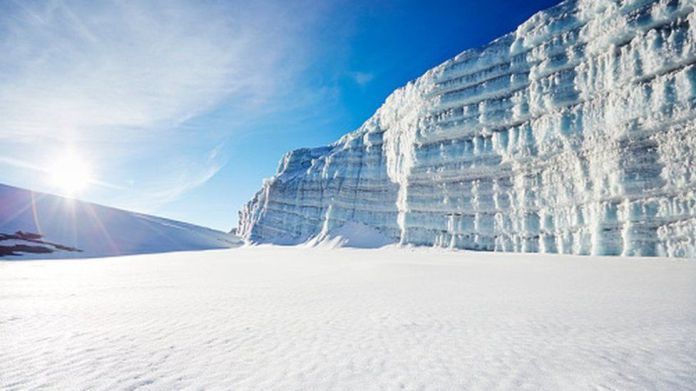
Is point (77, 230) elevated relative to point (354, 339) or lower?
elevated

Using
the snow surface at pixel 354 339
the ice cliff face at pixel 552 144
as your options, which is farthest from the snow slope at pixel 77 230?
the snow surface at pixel 354 339

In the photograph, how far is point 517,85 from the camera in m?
26.9

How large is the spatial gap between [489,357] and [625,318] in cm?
335

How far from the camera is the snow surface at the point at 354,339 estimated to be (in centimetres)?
341

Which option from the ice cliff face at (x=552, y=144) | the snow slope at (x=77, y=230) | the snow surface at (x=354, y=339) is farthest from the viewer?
the snow slope at (x=77, y=230)

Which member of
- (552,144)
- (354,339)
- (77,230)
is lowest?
(354,339)

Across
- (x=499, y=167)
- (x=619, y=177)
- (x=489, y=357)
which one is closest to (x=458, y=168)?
(x=499, y=167)

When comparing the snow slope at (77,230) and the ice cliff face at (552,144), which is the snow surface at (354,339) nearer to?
the ice cliff face at (552,144)

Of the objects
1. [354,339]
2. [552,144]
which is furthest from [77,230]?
[552,144]

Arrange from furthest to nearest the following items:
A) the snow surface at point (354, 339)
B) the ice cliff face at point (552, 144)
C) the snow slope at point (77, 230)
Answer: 1. the snow slope at point (77, 230)
2. the ice cliff face at point (552, 144)
3. the snow surface at point (354, 339)

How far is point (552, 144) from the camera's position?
77.0 feet

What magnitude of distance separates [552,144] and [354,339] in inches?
961

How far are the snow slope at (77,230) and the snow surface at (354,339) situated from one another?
28.9 metres

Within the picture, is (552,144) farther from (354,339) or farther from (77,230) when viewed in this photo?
(77,230)
